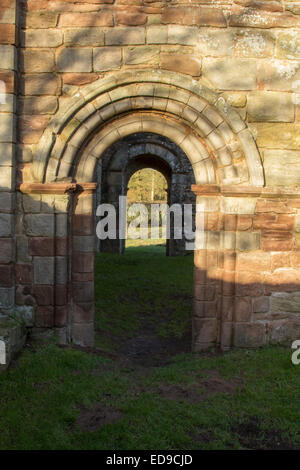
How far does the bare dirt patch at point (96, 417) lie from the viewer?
10.8 ft

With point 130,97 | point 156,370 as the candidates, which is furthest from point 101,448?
point 130,97

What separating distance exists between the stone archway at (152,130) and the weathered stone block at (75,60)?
27cm

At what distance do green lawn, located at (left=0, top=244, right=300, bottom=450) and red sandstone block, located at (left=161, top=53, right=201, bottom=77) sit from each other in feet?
11.3

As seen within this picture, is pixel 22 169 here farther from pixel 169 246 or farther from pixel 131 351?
pixel 169 246

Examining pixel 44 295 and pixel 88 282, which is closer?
pixel 44 295

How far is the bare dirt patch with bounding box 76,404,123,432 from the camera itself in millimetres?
3295

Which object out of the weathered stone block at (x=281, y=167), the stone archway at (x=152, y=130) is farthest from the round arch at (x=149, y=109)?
the weathered stone block at (x=281, y=167)

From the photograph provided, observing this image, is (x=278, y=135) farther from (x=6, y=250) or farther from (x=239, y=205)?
(x=6, y=250)

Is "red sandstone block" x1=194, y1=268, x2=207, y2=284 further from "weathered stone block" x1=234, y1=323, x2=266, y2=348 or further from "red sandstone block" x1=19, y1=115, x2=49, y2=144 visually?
"red sandstone block" x1=19, y1=115, x2=49, y2=144

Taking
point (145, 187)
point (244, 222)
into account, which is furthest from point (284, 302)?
point (145, 187)

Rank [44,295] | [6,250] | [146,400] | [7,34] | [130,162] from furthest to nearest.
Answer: [130,162]
[44,295]
[6,250]
[7,34]
[146,400]

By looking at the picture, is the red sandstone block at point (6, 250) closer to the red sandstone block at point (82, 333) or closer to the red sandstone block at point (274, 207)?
the red sandstone block at point (82, 333)

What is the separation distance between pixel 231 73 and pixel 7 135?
2.77 meters

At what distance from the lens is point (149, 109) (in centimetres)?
489
